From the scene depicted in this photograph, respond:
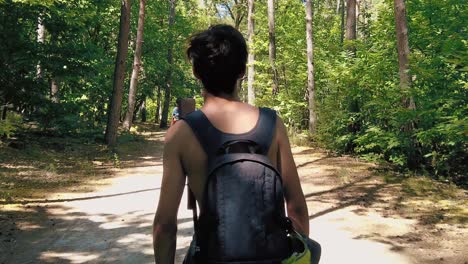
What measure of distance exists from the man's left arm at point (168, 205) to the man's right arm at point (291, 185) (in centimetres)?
45

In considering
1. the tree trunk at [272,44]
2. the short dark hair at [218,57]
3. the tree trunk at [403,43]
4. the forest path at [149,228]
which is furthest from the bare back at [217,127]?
the tree trunk at [272,44]

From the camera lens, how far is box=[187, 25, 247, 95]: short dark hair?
189cm

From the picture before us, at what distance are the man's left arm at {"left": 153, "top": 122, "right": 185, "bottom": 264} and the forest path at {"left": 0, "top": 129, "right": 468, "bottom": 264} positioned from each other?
418cm

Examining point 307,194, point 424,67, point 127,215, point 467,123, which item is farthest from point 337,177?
point 127,215

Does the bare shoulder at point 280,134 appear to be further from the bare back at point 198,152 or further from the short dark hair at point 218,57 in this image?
the short dark hair at point 218,57

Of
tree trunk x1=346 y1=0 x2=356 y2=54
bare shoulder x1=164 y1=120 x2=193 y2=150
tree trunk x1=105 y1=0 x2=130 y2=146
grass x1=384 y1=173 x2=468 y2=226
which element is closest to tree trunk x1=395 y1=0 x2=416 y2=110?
grass x1=384 y1=173 x2=468 y2=226

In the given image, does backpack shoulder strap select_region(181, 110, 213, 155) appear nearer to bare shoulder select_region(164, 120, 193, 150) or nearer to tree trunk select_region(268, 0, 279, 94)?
bare shoulder select_region(164, 120, 193, 150)

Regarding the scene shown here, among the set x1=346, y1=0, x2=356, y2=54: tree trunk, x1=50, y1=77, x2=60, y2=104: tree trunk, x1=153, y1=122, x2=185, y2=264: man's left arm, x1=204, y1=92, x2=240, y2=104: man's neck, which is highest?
x1=346, y1=0, x2=356, y2=54: tree trunk

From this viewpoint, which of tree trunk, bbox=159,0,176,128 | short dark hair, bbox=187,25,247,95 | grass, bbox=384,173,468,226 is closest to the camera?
short dark hair, bbox=187,25,247,95

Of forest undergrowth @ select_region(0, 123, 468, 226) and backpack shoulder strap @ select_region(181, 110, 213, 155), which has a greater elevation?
backpack shoulder strap @ select_region(181, 110, 213, 155)

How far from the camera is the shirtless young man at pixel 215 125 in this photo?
1.79 m

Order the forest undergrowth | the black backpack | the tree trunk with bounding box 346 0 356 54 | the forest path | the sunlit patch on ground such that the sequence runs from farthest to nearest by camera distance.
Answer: the tree trunk with bounding box 346 0 356 54, the forest undergrowth, the forest path, the sunlit patch on ground, the black backpack

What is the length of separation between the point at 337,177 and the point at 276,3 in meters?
20.7

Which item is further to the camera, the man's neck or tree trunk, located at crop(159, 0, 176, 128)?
tree trunk, located at crop(159, 0, 176, 128)
